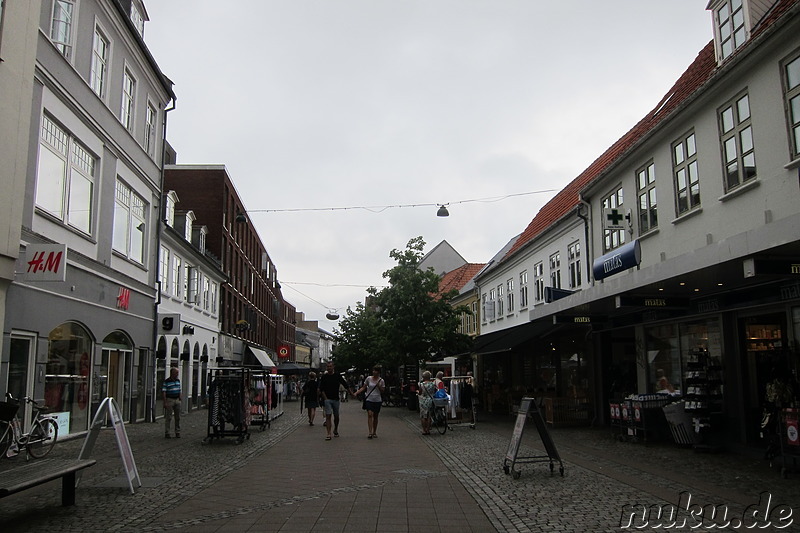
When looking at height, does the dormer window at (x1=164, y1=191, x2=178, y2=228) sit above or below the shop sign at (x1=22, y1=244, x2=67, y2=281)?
→ above

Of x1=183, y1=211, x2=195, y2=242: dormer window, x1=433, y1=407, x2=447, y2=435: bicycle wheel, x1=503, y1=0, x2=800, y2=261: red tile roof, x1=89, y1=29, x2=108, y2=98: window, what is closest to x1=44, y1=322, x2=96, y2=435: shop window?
x1=89, y1=29, x2=108, y2=98: window

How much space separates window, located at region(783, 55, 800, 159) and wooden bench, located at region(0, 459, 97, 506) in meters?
10.8

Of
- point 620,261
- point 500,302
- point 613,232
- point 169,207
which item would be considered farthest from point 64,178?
point 500,302

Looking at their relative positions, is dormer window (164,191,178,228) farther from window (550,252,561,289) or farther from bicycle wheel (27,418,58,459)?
window (550,252,561,289)

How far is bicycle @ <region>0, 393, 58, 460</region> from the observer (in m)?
10.4

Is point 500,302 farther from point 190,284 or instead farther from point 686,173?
point 686,173

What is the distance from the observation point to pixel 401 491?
28.6ft

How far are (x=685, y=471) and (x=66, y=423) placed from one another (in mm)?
12719

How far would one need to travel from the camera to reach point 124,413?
19750 mm

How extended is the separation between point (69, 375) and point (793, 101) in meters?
15.2

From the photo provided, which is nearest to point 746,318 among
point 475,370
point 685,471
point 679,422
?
point 679,422

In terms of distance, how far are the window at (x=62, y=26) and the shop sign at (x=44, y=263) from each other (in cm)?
456

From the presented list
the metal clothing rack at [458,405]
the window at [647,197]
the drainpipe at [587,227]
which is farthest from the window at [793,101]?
the metal clothing rack at [458,405]

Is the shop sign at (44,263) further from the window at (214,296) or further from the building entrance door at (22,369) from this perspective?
the window at (214,296)
